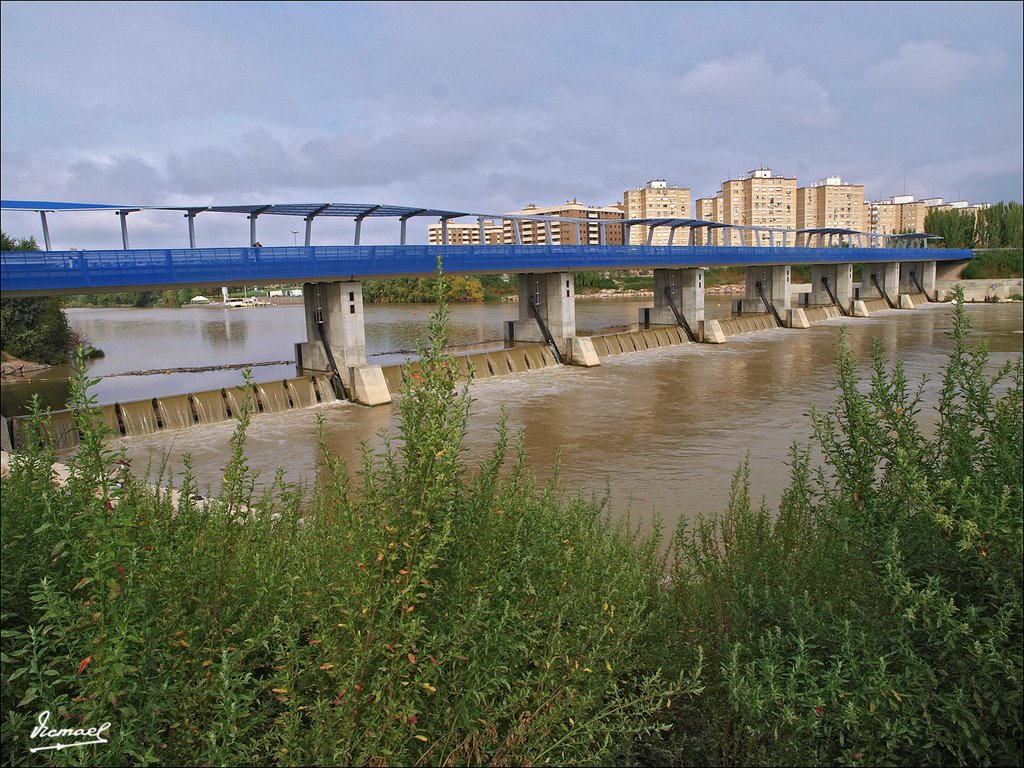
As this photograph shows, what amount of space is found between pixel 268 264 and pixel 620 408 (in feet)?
38.9

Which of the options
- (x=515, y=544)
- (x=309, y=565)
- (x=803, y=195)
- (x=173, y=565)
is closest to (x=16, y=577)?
(x=173, y=565)

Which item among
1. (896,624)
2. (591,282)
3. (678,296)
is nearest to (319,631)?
(896,624)

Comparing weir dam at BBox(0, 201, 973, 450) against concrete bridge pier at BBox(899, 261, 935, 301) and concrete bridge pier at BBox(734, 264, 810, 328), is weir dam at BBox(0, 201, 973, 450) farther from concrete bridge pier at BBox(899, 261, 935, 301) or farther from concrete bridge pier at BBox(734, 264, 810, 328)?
concrete bridge pier at BBox(899, 261, 935, 301)

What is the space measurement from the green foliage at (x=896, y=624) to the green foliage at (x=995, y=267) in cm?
8590

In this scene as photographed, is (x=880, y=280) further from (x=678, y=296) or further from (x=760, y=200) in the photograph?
(x=760, y=200)

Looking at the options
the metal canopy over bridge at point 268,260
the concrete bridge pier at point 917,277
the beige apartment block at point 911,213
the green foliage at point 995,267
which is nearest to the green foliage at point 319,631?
the metal canopy over bridge at point 268,260

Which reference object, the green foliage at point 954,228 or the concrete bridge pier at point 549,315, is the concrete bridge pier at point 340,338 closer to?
the concrete bridge pier at point 549,315

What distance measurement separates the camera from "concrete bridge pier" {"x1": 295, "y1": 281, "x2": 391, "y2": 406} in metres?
23.6

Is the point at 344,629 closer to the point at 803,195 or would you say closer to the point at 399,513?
the point at 399,513

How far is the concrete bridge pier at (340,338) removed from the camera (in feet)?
77.3

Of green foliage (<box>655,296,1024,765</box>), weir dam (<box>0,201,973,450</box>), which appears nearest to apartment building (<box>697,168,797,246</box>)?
weir dam (<box>0,201,973,450</box>)

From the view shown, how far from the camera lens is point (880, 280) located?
63094 mm

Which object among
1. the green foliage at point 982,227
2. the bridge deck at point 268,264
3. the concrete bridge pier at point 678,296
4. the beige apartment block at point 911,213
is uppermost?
the beige apartment block at point 911,213

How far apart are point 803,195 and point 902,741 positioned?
15297 cm
